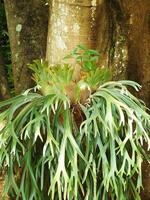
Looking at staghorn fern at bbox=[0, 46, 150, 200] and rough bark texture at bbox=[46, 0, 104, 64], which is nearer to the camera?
staghorn fern at bbox=[0, 46, 150, 200]

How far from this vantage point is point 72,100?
2418 mm

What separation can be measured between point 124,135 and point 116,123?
11 cm

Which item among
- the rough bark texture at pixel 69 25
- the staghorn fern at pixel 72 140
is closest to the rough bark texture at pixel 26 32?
the rough bark texture at pixel 69 25

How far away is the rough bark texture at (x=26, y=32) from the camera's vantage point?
9.80 feet

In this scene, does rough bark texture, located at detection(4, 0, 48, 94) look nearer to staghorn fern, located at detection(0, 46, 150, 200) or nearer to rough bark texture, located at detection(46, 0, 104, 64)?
rough bark texture, located at detection(46, 0, 104, 64)

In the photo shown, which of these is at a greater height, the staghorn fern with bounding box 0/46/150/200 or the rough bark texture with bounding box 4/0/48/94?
the rough bark texture with bounding box 4/0/48/94

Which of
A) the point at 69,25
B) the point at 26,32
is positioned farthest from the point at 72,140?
the point at 26,32

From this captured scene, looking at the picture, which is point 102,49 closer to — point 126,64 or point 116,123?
point 126,64

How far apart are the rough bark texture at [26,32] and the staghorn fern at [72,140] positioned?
57 centimetres

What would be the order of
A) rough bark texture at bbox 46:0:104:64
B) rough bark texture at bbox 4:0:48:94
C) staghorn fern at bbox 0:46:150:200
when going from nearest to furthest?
staghorn fern at bbox 0:46:150:200 < rough bark texture at bbox 46:0:104:64 < rough bark texture at bbox 4:0:48:94

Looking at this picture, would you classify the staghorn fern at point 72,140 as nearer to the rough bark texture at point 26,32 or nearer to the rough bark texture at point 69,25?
the rough bark texture at point 69,25

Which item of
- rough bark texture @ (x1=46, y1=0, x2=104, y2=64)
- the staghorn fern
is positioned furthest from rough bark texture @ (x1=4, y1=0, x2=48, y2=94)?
the staghorn fern

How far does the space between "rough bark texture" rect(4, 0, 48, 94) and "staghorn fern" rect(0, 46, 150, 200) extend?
1.86ft

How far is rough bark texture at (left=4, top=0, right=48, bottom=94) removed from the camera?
299cm
